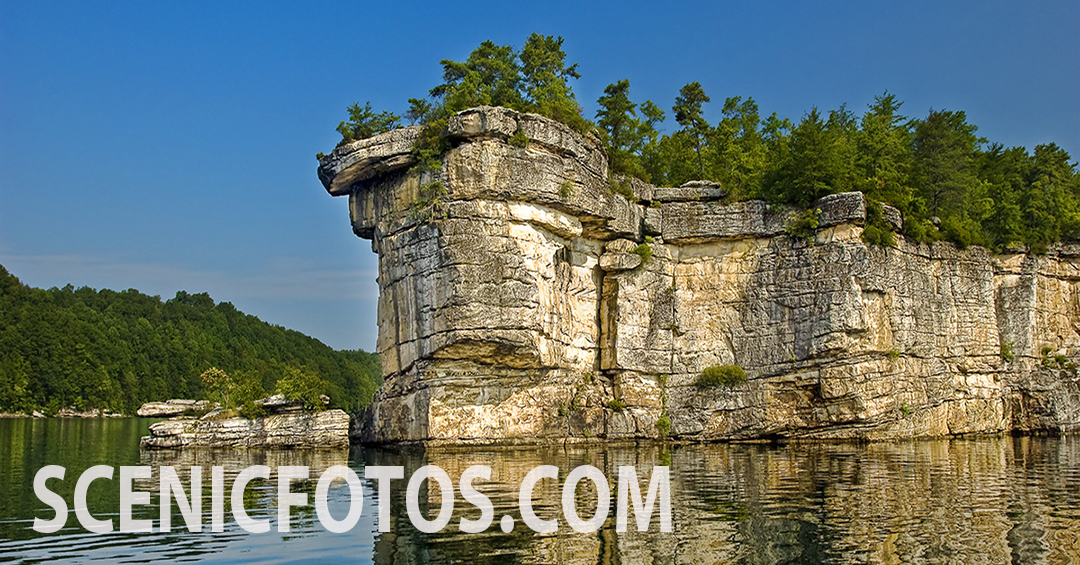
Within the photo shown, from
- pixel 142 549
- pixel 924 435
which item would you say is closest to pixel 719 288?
pixel 924 435

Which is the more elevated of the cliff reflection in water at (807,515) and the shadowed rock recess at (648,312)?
the shadowed rock recess at (648,312)

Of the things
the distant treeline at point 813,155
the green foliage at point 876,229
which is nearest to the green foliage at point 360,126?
the distant treeline at point 813,155

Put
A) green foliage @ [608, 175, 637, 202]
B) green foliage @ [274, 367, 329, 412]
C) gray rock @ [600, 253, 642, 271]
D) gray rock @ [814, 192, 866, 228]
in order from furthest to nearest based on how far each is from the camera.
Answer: green foliage @ [608, 175, 637, 202], gray rock @ [600, 253, 642, 271], green foliage @ [274, 367, 329, 412], gray rock @ [814, 192, 866, 228]

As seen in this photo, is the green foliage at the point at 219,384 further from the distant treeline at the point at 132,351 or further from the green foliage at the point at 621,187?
the green foliage at the point at 621,187

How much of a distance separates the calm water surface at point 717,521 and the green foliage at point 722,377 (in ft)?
47.5

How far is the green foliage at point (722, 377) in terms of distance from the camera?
46656 mm

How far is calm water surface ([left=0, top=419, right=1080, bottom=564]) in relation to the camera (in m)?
14.0

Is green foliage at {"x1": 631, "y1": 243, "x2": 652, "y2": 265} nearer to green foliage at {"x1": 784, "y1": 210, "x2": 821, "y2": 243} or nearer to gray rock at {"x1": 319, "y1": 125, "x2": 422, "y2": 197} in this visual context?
green foliage at {"x1": 784, "y1": 210, "x2": 821, "y2": 243}

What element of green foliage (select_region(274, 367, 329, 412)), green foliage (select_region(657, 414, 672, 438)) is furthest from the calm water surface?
green foliage (select_region(274, 367, 329, 412))

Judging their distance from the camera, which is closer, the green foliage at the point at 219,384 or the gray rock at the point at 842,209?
the gray rock at the point at 842,209

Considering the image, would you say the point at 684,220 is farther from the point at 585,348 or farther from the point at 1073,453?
the point at 1073,453

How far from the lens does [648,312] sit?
48.3m

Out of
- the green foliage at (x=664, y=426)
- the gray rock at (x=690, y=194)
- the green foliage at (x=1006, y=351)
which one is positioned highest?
the gray rock at (x=690, y=194)

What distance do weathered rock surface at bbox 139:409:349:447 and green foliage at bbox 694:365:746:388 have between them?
18799 mm
